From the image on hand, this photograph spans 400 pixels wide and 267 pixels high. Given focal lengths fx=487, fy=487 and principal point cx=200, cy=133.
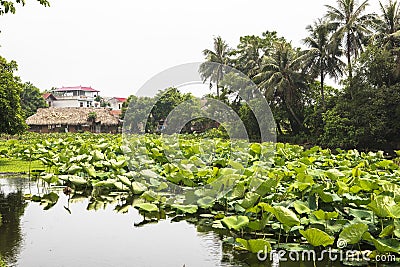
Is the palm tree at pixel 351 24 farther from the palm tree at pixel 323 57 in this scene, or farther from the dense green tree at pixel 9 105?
the dense green tree at pixel 9 105

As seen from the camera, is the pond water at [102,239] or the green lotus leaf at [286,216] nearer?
the green lotus leaf at [286,216]

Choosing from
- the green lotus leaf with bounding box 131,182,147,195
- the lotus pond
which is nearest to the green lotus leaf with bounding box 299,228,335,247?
the lotus pond

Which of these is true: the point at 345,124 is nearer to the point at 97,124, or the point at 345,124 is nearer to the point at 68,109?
the point at 97,124

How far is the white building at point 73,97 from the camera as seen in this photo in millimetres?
61000

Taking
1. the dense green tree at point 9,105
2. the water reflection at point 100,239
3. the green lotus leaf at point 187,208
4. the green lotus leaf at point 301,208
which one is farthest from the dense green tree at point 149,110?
the green lotus leaf at point 301,208

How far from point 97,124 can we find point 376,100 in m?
26.1

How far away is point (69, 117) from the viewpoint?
139 ft

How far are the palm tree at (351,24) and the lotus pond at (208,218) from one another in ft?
62.0

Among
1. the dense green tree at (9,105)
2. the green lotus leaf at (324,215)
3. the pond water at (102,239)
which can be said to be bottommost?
the pond water at (102,239)

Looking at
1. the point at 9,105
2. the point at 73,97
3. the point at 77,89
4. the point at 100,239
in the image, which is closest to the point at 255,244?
the point at 100,239

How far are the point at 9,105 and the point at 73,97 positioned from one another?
49989mm

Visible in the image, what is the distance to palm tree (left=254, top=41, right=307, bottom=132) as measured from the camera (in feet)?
92.0

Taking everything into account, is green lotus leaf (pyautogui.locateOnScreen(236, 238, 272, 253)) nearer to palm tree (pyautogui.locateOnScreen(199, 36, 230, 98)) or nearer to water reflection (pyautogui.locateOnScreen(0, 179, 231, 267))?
water reflection (pyautogui.locateOnScreen(0, 179, 231, 267))

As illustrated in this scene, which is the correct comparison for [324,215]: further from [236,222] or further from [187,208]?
[187,208]
